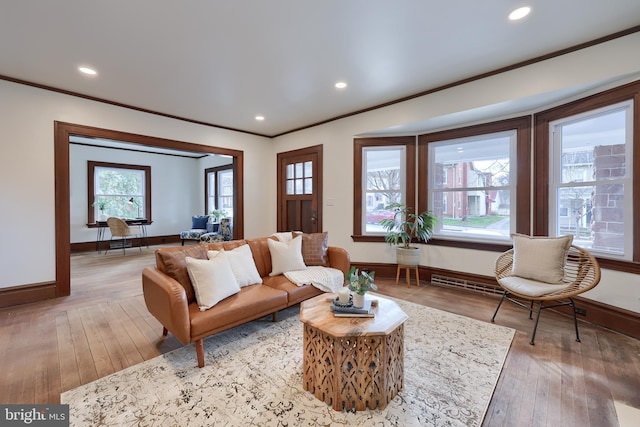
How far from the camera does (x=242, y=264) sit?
268cm

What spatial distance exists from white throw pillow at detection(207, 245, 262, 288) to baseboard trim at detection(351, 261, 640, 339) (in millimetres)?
2315

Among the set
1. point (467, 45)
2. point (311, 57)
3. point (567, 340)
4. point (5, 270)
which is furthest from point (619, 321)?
point (5, 270)

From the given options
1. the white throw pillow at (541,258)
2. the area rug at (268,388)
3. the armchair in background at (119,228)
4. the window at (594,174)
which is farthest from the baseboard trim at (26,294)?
Answer: the window at (594,174)

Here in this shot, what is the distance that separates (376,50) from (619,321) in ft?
11.3

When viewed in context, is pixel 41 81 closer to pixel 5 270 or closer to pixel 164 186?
pixel 5 270

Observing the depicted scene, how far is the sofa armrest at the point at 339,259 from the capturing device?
3.29m

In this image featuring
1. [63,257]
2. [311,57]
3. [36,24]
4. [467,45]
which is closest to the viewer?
[36,24]

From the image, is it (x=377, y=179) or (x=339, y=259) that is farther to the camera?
(x=377, y=179)

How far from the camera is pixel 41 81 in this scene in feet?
10.8

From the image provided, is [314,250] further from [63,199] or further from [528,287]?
[63,199]

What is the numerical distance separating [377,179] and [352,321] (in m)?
3.22

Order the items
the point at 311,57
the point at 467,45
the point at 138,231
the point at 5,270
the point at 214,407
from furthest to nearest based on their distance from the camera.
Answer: the point at 138,231 → the point at 5,270 → the point at 311,57 → the point at 467,45 → the point at 214,407

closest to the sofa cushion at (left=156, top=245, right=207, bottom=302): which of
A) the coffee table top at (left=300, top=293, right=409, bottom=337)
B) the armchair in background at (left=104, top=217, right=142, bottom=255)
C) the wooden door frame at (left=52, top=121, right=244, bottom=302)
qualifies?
the coffee table top at (left=300, top=293, right=409, bottom=337)


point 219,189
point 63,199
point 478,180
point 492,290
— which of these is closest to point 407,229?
point 478,180
